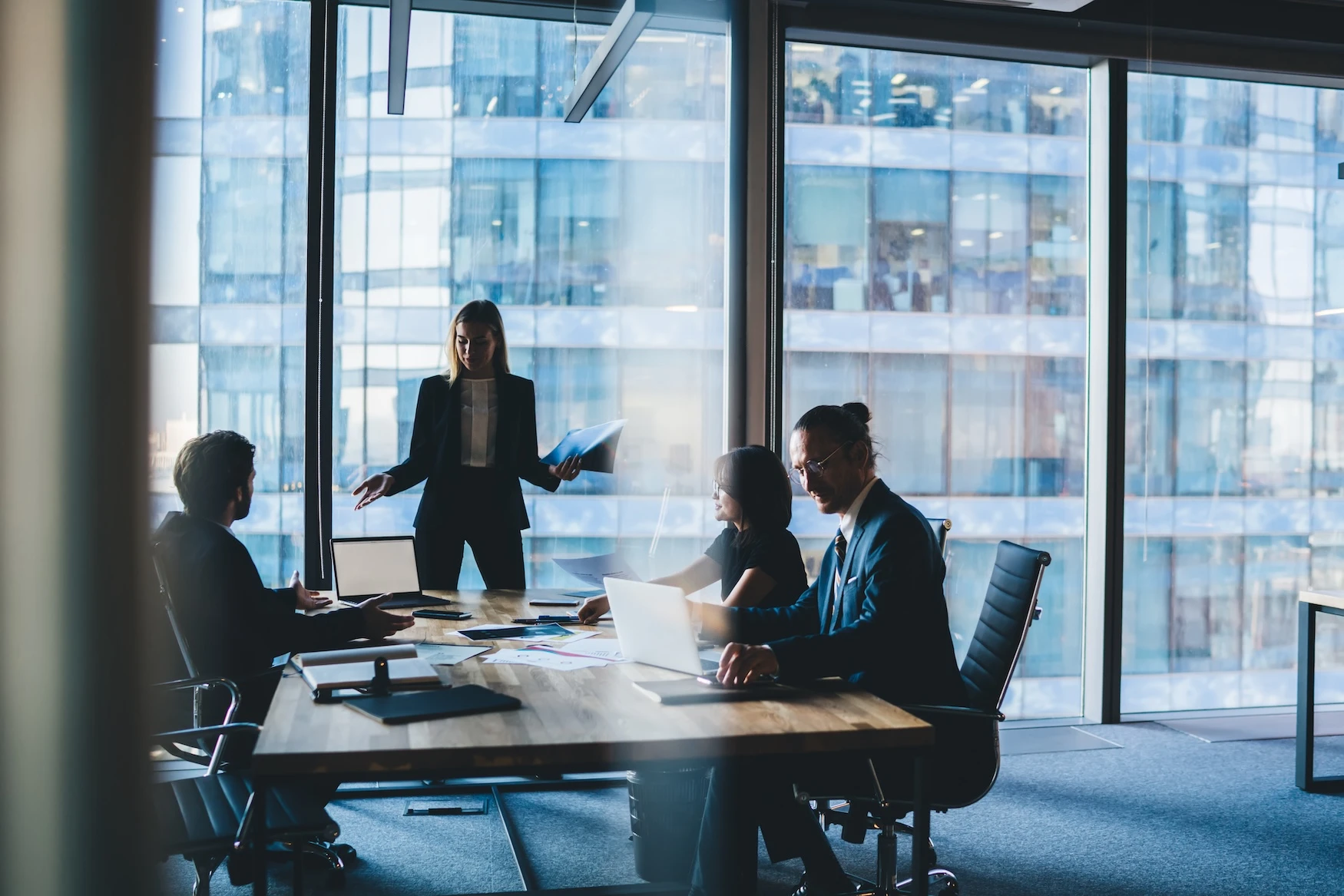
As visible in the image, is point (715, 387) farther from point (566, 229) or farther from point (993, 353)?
point (993, 353)

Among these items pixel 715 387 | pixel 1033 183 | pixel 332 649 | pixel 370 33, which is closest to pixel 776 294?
pixel 715 387

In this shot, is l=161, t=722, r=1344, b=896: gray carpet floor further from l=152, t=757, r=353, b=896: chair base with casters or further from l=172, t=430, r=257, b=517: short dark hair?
l=172, t=430, r=257, b=517: short dark hair

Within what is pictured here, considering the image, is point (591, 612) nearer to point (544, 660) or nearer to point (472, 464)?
point (544, 660)

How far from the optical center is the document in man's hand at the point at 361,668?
1959 millimetres

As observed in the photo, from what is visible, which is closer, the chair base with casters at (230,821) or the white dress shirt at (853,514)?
the chair base with casters at (230,821)

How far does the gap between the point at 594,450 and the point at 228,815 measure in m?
1.76

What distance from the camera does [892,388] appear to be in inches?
186

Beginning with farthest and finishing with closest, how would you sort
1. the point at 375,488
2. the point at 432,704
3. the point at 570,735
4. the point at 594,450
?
the point at 375,488 → the point at 594,450 → the point at 432,704 → the point at 570,735

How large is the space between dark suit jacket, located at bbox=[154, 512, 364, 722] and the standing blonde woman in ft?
4.17

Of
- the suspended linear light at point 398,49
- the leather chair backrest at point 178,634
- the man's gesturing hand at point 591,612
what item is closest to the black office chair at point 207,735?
the leather chair backrest at point 178,634

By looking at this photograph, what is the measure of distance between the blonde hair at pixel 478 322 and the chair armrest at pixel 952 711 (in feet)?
7.02

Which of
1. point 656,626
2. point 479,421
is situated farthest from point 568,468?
point 656,626

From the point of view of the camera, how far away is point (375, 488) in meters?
3.73

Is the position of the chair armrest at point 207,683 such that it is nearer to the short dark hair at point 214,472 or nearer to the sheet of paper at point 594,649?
the short dark hair at point 214,472
